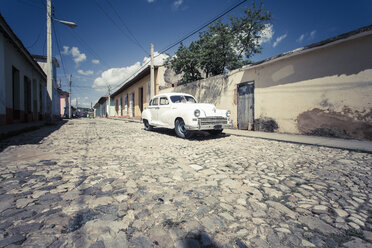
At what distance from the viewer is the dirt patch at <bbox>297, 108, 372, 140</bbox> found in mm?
5066

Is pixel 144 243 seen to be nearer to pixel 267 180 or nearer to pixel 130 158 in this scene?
pixel 267 180

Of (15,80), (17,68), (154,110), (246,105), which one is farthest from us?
(15,80)

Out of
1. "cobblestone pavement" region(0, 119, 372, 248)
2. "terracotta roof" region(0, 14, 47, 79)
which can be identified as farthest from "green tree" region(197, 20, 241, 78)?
"cobblestone pavement" region(0, 119, 372, 248)

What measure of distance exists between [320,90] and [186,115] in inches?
191

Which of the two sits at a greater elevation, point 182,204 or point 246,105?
point 246,105

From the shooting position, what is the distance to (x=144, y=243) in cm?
111

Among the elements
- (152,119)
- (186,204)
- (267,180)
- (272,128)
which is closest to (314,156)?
(267,180)

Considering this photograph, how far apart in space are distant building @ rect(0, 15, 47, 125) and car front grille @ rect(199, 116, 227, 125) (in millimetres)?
7793

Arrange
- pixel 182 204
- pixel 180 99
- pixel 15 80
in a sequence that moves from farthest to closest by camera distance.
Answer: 1. pixel 15 80
2. pixel 180 99
3. pixel 182 204

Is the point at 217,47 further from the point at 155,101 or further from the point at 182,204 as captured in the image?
the point at 182,204

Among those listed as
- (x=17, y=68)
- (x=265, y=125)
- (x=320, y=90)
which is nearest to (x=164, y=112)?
(x=265, y=125)

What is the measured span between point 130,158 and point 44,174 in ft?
4.05

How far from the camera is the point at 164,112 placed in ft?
21.9

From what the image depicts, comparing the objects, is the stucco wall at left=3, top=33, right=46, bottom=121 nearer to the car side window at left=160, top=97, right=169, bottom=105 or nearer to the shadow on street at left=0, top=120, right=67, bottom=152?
the shadow on street at left=0, top=120, right=67, bottom=152
